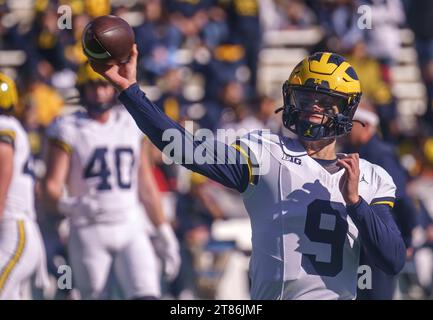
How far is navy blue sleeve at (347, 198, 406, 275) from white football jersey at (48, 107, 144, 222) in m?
2.97

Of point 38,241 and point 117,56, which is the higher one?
point 117,56

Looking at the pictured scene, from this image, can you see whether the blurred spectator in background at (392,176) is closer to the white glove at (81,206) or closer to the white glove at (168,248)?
the white glove at (168,248)

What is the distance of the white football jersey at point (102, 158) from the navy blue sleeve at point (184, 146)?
9.10 ft

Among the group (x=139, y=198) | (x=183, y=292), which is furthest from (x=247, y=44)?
(x=139, y=198)

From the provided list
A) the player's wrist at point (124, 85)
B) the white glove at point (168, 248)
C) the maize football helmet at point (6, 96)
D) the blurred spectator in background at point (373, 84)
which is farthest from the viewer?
the blurred spectator in background at point (373, 84)

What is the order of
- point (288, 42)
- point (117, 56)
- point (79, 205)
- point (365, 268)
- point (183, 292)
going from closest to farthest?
1. point (117, 56)
2. point (365, 268)
3. point (79, 205)
4. point (183, 292)
5. point (288, 42)

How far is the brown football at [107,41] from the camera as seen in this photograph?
4.20 m

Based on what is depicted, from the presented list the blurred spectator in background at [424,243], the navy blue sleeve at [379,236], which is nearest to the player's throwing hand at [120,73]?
the navy blue sleeve at [379,236]

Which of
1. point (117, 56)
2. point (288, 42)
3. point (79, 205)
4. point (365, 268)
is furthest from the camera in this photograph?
point (288, 42)

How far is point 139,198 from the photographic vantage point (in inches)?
290

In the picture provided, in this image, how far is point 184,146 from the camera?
14.1ft

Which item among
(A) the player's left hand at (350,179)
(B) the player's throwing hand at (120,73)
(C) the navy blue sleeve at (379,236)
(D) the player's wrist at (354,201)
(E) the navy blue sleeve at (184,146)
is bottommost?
(C) the navy blue sleeve at (379,236)

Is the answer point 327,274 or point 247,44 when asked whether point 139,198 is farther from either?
point 247,44
